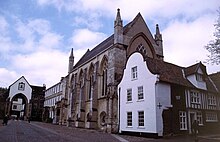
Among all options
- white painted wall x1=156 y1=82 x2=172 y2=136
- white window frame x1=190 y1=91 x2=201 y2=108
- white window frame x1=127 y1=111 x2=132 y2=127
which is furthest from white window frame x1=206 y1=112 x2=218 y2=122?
white window frame x1=127 y1=111 x2=132 y2=127

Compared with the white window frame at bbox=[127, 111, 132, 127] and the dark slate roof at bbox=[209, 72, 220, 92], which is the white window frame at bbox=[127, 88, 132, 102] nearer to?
the white window frame at bbox=[127, 111, 132, 127]

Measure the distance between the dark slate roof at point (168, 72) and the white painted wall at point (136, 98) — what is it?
0.66 meters

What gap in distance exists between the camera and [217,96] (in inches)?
1068

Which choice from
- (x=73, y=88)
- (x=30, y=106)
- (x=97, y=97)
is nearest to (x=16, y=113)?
(x=30, y=106)

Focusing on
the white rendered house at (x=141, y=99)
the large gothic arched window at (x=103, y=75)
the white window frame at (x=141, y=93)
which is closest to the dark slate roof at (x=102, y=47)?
the large gothic arched window at (x=103, y=75)

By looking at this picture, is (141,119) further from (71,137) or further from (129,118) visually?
(71,137)

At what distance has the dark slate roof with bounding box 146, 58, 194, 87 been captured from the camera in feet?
69.4

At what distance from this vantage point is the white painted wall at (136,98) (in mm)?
19969

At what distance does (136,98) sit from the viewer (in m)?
22.2

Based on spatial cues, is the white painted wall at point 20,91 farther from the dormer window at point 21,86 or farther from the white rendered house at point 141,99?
the white rendered house at point 141,99

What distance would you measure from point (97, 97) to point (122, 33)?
1009cm

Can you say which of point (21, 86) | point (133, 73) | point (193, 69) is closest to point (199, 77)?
point (193, 69)

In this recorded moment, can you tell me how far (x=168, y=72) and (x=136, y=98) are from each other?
4444 millimetres

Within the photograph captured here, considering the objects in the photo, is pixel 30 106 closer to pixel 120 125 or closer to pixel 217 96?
pixel 120 125
